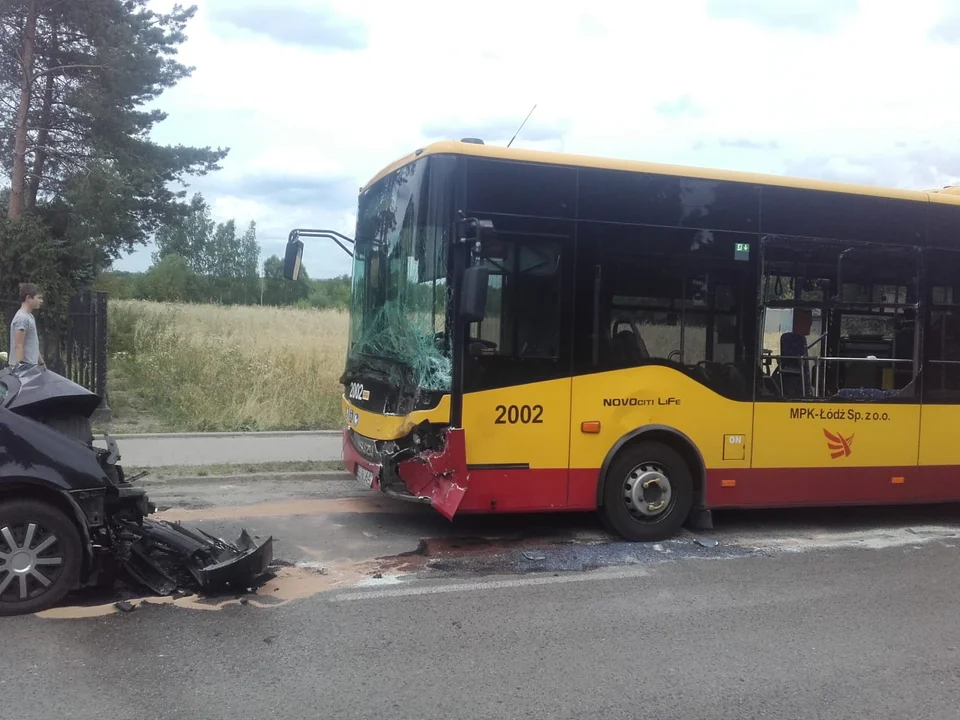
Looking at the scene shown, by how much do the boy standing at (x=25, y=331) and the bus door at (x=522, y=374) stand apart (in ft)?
18.4

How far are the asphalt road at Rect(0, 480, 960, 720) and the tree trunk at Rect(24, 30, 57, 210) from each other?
51.1 ft

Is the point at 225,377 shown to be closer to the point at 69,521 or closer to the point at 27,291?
the point at 27,291

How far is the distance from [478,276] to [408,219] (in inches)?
41.7

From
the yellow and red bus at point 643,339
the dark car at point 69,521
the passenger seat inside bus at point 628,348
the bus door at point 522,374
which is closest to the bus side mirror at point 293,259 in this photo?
the yellow and red bus at point 643,339

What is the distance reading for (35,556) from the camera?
15.3ft

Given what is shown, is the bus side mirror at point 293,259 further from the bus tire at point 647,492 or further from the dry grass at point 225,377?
the dry grass at point 225,377

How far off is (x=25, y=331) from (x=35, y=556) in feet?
17.1

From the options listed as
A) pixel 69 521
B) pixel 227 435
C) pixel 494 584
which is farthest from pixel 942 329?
pixel 227 435

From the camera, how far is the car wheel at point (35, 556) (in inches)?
181

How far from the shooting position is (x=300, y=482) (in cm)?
899

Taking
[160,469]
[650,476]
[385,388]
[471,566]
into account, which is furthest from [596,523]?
[160,469]

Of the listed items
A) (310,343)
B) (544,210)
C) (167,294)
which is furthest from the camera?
(167,294)

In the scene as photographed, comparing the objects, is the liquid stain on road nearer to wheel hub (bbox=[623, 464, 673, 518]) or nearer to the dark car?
the dark car

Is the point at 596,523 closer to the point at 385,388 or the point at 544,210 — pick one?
the point at 385,388
